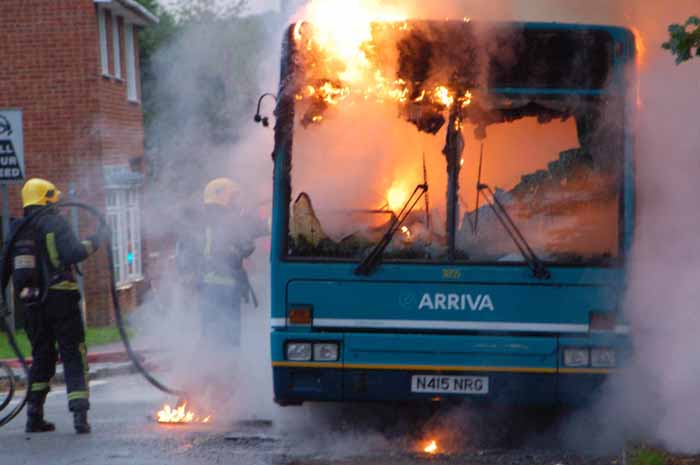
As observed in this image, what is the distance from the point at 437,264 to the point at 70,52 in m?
14.6

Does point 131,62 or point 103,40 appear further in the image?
point 131,62

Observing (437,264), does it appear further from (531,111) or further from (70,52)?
(70,52)

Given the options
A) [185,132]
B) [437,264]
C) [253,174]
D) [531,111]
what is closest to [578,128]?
[531,111]

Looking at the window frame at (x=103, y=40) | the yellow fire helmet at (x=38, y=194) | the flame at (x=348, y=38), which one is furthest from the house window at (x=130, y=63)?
the flame at (x=348, y=38)

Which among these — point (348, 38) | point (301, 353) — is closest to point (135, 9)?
point (348, 38)

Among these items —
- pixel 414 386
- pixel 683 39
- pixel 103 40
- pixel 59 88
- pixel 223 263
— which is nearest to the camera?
pixel 683 39

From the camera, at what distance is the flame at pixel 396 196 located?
7.94 metres

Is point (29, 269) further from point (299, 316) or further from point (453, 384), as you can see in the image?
point (453, 384)

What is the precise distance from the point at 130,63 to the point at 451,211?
18.5 metres

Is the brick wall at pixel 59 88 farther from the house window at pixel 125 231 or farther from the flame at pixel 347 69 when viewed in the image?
the flame at pixel 347 69

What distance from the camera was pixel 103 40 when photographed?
2233 centimetres

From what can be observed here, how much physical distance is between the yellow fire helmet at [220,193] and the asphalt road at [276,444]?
1.81 meters

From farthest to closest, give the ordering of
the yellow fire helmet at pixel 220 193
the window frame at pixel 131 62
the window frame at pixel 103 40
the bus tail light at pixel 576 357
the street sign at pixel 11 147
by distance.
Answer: the window frame at pixel 131 62
the window frame at pixel 103 40
the street sign at pixel 11 147
the yellow fire helmet at pixel 220 193
the bus tail light at pixel 576 357

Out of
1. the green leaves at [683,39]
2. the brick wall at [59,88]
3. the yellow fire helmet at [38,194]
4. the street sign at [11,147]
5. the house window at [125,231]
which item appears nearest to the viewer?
the green leaves at [683,39]
